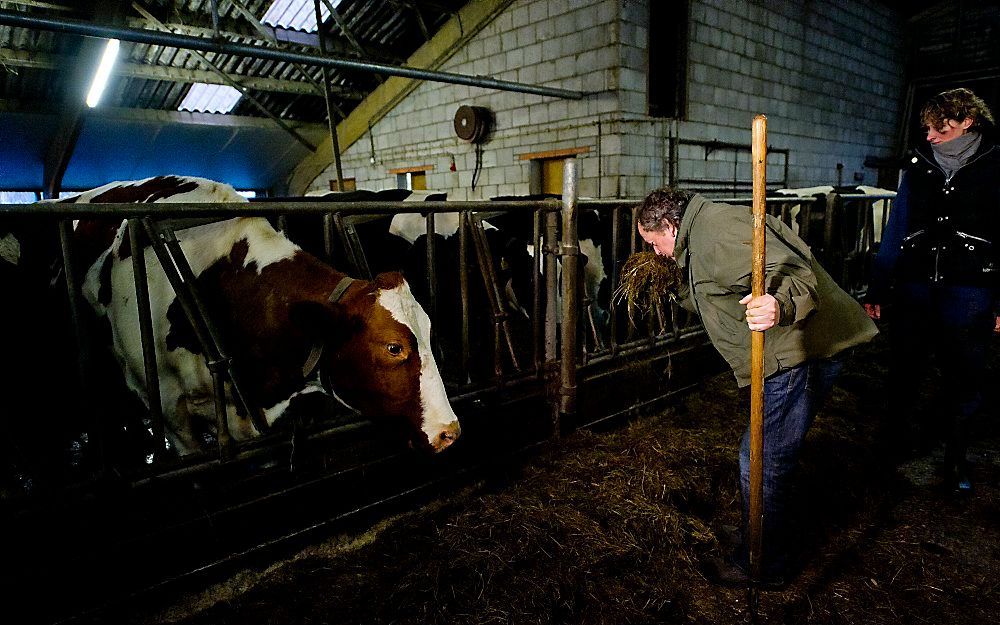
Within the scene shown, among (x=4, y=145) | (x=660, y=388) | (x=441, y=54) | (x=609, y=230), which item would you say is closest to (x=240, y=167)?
(x=4, y=145)

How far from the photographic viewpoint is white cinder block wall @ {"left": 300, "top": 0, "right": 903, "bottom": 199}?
306 inches

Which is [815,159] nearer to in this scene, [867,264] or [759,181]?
[867,264]

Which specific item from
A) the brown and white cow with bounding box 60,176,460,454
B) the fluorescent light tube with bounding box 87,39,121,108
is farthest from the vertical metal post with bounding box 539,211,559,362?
the fluorescent light tube with bounding box 87,39,121,108

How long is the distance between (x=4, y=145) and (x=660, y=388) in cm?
1321

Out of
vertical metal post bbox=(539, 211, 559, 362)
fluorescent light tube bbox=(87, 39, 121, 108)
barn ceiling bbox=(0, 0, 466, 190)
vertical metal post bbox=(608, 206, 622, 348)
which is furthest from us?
fluorescent light tube bbox=(87, 39, 121, 108)

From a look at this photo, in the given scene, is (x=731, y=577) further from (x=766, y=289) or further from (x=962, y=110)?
(x=962, y=110)

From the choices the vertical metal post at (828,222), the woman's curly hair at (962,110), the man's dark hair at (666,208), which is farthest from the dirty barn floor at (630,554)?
the vertical metal post at (828,222)

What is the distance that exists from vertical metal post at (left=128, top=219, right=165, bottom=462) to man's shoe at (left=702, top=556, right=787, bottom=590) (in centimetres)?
241

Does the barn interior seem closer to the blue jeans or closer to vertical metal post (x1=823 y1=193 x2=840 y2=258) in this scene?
vertical metal post (x1=823 y1=193 x2=840 y2=258)

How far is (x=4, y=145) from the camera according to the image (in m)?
10.5

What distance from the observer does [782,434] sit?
2145 mm

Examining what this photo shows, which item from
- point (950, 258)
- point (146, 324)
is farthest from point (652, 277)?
point (146, 324)

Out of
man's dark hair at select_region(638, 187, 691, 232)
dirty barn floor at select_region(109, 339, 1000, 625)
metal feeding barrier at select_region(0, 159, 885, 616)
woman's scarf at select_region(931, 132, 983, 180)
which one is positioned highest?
woman's scarf at select_region(931, 132, 983, 180)

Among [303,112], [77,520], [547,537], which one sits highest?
[303,112]
